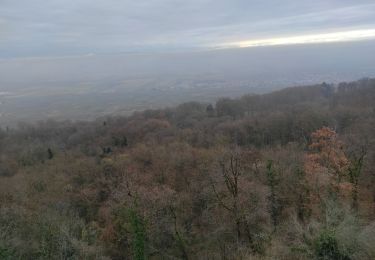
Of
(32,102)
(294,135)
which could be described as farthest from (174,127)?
(32,102)

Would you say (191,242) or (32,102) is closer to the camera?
(191,242)

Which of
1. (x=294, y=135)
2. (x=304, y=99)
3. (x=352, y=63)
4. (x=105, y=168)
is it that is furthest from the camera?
(x=352, y=63)

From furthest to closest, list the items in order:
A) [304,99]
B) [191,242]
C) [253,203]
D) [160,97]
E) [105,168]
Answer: [160,97], [304,99], [105,168], [191,242], [253,203]

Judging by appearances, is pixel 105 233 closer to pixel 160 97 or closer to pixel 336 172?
pixel 336 172

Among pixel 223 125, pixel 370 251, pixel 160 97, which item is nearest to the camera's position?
pixel 370 251

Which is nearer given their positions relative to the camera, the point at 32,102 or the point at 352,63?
the point at 32,102

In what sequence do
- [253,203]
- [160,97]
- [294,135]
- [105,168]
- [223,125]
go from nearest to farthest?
[253,203] → [105,168] → [294,135] → [223,125] → [160,97]

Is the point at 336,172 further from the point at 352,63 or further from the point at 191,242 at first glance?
the point at 352,63

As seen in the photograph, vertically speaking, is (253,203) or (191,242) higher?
(253,203)

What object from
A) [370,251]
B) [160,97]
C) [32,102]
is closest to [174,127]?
[370,251]
